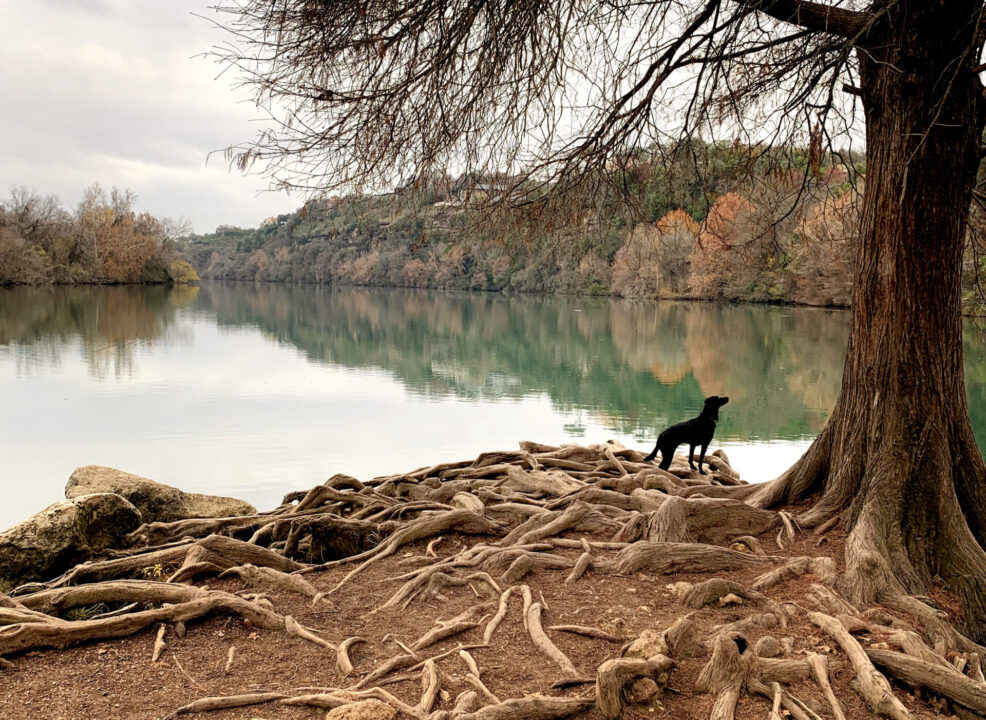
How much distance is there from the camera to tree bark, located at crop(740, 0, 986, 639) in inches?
169

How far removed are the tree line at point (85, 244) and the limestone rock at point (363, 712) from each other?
2375 inches

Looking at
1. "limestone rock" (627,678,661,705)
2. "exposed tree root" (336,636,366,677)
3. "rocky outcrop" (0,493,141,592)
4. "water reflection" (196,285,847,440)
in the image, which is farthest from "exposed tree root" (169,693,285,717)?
"water reflection" (196,285,847,440)

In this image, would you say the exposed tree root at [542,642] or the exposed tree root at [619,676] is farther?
the exposed tree root at [542,642]

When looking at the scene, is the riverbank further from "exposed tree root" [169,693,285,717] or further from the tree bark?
the tree bark

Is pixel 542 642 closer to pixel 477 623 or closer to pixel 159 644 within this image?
pixel 477 623

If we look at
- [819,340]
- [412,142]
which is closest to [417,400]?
[412,142]

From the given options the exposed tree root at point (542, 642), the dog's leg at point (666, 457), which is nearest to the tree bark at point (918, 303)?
the exposed tree root at point (542, 642)

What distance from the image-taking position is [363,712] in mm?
2834

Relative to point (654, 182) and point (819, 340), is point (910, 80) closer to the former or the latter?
point (654, 182)

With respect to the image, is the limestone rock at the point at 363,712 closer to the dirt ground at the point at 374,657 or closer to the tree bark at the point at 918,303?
the dirt ground at the point at 374,657

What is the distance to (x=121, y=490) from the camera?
6301 millimetres

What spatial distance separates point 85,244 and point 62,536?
71370mm

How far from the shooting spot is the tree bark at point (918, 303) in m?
4.28

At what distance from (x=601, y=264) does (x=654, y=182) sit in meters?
57.5
